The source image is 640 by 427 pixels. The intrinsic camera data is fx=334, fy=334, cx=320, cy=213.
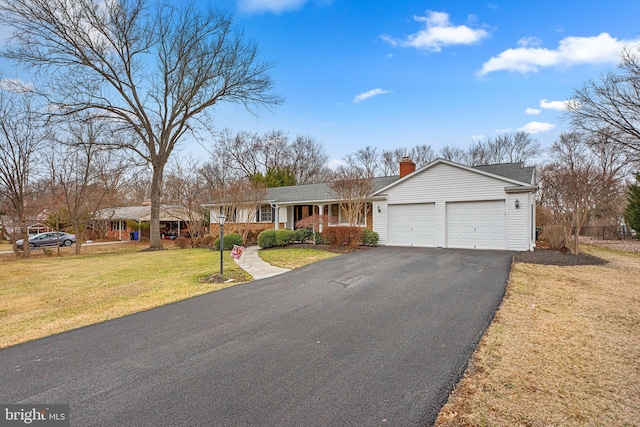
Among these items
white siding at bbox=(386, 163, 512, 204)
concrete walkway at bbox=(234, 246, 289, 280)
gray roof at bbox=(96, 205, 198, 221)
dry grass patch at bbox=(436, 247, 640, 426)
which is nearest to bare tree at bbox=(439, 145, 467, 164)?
white siding at bbox=(386, 163, 512, 204)

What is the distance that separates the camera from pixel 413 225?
15516mm

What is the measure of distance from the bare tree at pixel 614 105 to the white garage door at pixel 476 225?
31.6 feet

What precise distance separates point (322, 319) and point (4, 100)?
22717 millimetres

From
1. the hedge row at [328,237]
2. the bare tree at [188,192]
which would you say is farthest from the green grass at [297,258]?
the bare tree at [188,192]

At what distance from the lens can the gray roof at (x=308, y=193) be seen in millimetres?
18484

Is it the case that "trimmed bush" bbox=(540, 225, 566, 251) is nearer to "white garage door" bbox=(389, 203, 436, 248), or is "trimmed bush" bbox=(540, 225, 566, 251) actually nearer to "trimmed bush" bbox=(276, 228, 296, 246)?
"white garage door" bbox=(389, 203, 436, 248)

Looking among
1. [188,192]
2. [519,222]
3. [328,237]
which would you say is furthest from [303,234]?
[188,192]

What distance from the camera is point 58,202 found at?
22766 mm

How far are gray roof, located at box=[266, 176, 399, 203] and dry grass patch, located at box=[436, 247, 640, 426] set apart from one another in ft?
39.8

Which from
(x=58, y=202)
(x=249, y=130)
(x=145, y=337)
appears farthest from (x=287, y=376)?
(x=249, y=130)

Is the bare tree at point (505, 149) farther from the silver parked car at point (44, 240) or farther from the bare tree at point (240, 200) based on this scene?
the silver parked car at point (44, 240)

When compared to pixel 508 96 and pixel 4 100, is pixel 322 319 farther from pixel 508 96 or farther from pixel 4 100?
pixel 4 100

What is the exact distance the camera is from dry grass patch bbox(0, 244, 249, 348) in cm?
572

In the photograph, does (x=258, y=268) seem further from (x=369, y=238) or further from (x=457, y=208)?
(x=457, y=208)
